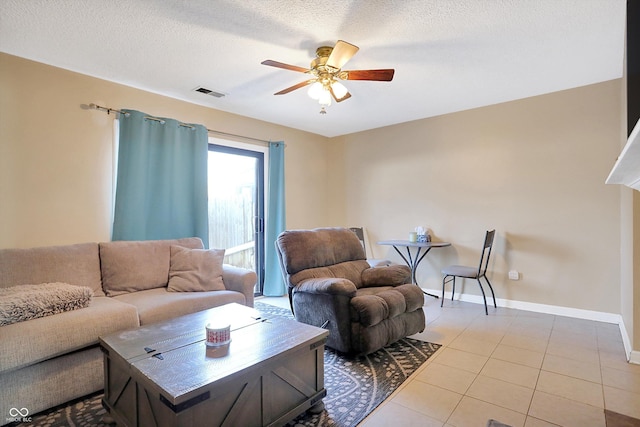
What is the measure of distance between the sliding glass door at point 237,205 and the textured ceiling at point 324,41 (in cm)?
92

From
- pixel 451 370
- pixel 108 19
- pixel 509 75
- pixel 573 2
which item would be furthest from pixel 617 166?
pixel 108 19

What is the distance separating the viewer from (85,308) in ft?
6.95

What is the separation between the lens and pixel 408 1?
195 centimetres

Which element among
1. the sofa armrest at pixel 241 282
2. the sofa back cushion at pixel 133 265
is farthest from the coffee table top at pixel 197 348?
the sofa back cushion at pixel 133 265

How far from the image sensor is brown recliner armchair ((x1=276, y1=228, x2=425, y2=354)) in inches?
94.1

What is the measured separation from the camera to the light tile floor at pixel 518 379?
177 centimetres

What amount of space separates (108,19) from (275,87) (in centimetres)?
150

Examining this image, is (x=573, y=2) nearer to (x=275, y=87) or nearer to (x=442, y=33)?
(x=442, y=33)

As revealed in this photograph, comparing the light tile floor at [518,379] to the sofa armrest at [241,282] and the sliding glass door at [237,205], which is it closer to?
the sofa armrest at [241,282]

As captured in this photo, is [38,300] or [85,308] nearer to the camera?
[38,300]

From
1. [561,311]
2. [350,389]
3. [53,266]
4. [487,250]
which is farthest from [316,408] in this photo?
[561,311]

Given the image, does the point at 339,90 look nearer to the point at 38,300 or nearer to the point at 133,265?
the point at 133,265

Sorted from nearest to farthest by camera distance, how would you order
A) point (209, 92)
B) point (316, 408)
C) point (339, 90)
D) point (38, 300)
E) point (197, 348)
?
point (197, 348) < point (316, 408) < point (38, 300) < point (339, 90) < point (209, 92)

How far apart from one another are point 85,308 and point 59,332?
285mm
